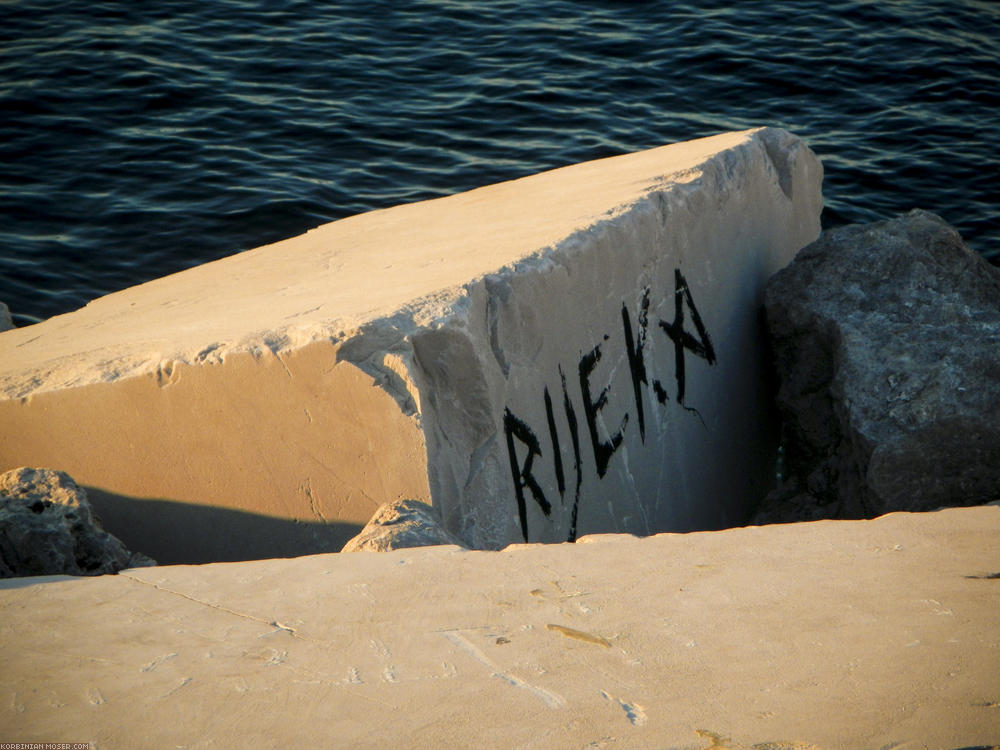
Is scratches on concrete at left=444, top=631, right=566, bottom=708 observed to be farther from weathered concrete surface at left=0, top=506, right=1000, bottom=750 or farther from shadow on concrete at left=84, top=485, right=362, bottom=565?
shadow on concrete at left=84, top=485, right=362, bottom=565

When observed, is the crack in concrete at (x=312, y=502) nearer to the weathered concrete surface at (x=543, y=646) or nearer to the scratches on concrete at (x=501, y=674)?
the weathered concrete surface at (x=543, y=646)

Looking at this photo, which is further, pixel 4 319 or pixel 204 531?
pixel 4 319

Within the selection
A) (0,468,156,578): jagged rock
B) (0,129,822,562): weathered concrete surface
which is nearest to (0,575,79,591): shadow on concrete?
(0,468,156,578): jagged rock

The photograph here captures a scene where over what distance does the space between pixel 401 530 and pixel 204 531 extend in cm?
62

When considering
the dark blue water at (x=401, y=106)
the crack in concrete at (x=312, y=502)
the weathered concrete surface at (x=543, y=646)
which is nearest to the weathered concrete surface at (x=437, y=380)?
the crack in concrete at (x=312, y=502)

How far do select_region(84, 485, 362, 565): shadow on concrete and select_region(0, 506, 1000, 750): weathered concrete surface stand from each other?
40 cm

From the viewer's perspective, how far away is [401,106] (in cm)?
638

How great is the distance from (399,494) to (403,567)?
1.29 feet

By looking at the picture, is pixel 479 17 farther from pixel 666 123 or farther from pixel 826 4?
pixel 826 4

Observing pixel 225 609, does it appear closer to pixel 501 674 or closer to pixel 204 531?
pixel 501 674

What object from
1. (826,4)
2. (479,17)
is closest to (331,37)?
(479,17)

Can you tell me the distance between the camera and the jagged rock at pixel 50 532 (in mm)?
2127

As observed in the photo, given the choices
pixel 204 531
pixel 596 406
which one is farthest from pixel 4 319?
pixel 596 406

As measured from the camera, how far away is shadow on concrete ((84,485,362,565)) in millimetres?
2340
